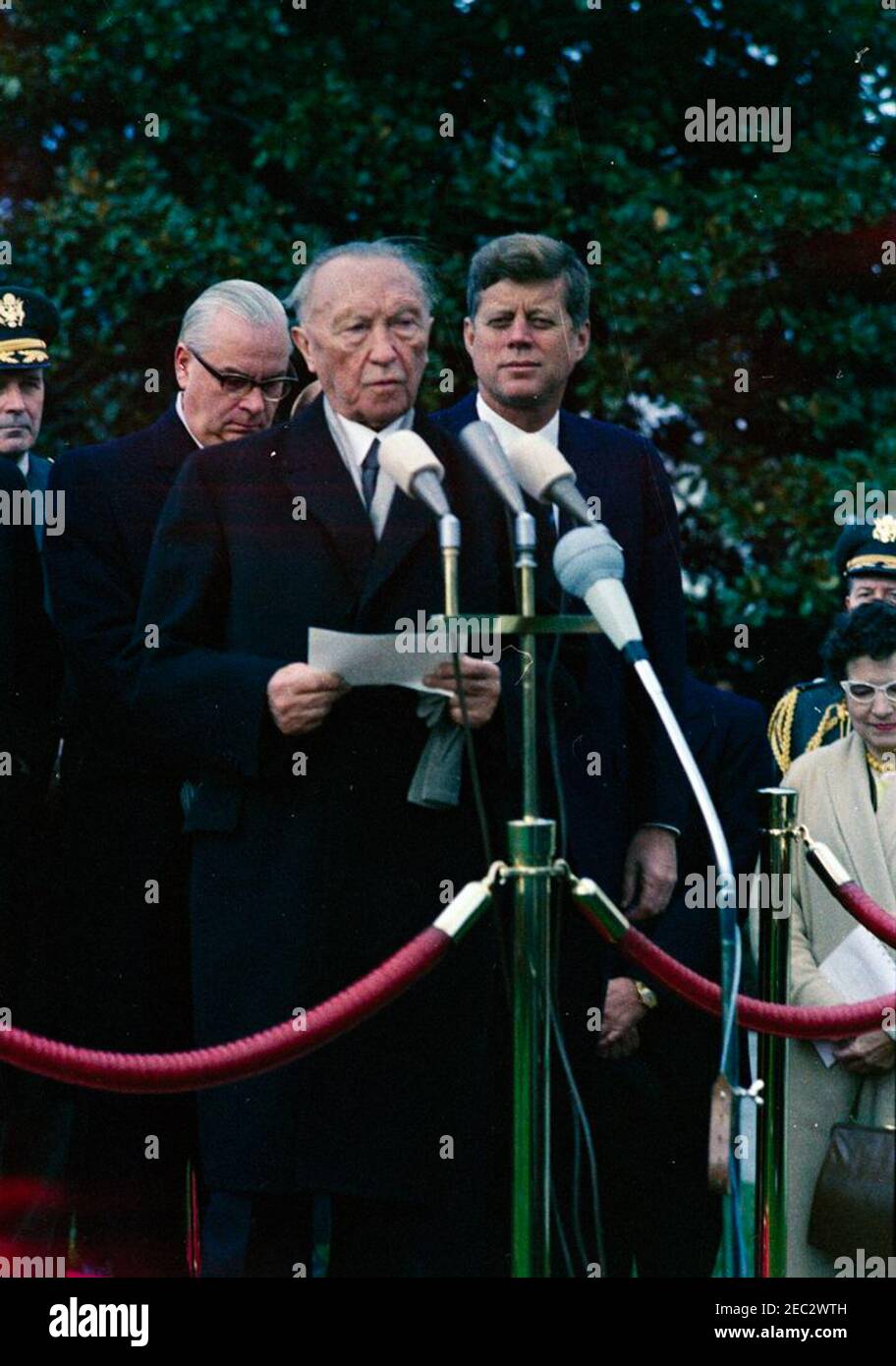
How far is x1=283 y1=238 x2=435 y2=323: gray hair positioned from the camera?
363 centimetres

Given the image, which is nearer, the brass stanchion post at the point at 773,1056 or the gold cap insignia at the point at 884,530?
the brass stanchion post at the point at 773,1056

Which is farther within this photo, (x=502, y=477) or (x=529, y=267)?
(x=529, y=267)

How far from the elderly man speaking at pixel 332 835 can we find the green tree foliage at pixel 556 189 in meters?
1.21

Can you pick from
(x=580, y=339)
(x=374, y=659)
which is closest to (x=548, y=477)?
(x=374, y=659)

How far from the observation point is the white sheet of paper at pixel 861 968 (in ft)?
13.3

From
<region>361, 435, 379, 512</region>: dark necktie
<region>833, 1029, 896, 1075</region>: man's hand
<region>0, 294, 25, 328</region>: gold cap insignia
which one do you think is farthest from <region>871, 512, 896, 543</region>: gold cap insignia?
<region>0, 294, 25, 328</region>: gold cap insignia

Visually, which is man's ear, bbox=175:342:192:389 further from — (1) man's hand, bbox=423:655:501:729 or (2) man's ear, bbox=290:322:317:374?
(1) man's hand, bbox=423:655:501:729

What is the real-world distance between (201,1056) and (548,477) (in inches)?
36.0

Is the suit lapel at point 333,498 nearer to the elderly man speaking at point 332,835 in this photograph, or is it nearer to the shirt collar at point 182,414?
the elderly man speaking at point 332,835

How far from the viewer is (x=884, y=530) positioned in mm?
4855

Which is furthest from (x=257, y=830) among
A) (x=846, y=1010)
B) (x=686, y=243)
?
(x=686, y=243)

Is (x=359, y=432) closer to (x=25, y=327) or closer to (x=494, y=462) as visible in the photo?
(x=494, y=462)

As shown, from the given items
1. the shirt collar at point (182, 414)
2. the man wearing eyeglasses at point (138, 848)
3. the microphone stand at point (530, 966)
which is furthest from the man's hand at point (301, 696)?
the shirt collar at point (182, 414)
